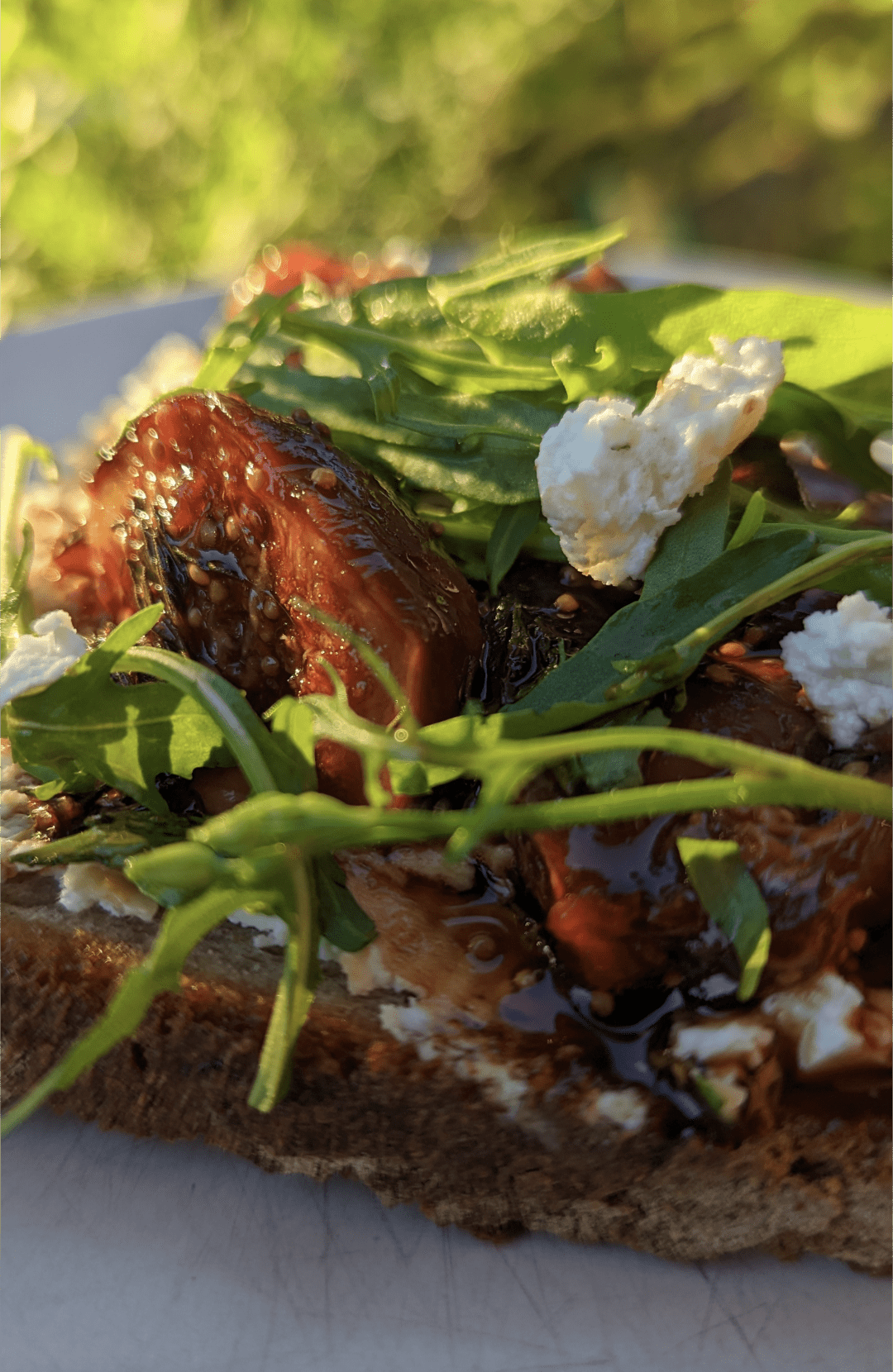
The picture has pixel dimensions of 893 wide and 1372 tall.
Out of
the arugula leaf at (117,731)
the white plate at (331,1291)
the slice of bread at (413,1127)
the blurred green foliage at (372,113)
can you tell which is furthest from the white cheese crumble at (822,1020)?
the blurred green foliage at (372,113)

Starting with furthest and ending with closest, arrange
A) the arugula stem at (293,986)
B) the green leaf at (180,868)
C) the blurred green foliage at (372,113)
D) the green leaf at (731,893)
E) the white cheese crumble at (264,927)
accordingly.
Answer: the blurred green foliage at (372,113), the white cheese crumble at (264,927), the green leaf at (731,893), the arugula stem at (293,986), the green leaf at (180,868)

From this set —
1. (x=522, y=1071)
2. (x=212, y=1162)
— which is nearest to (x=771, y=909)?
(x=522, y=1071)

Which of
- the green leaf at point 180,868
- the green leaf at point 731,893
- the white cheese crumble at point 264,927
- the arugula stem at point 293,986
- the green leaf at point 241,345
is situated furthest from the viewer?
the green leaf at point 241,345

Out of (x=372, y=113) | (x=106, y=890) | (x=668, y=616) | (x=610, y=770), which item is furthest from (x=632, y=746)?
(x=372, y=113)

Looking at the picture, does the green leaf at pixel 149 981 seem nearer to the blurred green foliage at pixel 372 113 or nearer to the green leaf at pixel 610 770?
the green leaf at pixel 610 770

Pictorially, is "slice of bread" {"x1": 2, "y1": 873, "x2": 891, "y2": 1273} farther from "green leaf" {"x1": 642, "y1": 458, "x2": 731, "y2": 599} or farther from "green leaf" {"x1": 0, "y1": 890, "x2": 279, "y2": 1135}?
"green leaf" {"x1": 642, "y1": 458, "x2": 731, "y2": 599}

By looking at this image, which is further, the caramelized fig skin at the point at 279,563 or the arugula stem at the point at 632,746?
the caramelized fig skin at the point at 279,563

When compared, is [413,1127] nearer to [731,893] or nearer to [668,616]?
[731,893]
